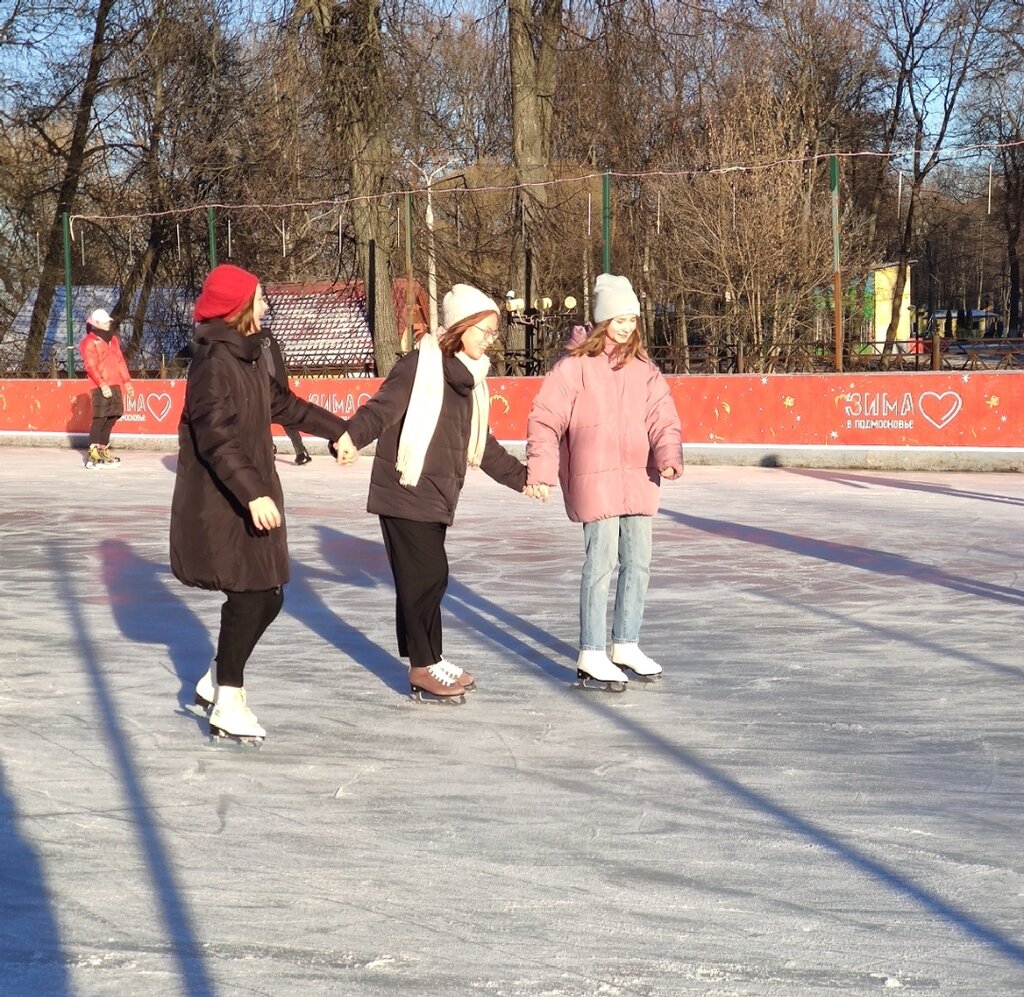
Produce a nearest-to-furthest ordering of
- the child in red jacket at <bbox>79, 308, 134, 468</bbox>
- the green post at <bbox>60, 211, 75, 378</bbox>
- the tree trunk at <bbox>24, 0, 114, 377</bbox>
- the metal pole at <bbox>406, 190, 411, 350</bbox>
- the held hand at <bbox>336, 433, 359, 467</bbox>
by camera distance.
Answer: the held hand at <bbox>336, 433, 359, 467</bbox> < the child in red jacket at <bbox>79, 308, 134, 468</bbox> < the metal pole at <bbox>406, 190, 411, 350</bbox> < the green post at <bbox>60, 211, 75, 378</bbox> < the tree trunk at <bbox>24, 0, 114, 377</bbox>

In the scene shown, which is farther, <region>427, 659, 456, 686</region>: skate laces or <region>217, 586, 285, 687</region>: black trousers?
<region>427, 659, 456, 686</region>: skate laces

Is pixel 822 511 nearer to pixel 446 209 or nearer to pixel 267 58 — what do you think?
pixel 446 209

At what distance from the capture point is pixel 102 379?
16922mm

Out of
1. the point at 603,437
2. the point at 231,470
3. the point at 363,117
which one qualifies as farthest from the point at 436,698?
the point at 363,117

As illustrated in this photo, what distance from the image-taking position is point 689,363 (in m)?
19.4

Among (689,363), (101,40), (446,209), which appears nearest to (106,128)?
(101,40)

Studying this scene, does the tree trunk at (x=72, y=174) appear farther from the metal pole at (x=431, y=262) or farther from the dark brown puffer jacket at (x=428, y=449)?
the dark brown puffer jacket at (x=428, y=449)

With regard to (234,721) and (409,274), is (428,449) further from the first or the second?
(409,274)

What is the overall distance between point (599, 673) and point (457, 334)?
138 centimetres

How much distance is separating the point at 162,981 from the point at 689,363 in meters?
16.7

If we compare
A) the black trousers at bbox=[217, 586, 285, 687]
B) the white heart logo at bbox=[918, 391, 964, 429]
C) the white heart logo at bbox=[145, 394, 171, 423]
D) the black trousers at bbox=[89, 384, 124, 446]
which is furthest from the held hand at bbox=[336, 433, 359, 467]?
the white heart logo at bbox=[145, 394, 171, 423]

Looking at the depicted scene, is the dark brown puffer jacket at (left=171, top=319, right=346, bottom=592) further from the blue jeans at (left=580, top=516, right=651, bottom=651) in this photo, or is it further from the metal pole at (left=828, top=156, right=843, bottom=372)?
the metal pole at (left=828, top=156, right=843, bottom=372)

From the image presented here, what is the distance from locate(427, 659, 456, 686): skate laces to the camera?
18.8 ft

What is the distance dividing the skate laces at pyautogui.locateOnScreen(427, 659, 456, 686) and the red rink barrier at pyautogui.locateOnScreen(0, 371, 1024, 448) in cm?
1062
